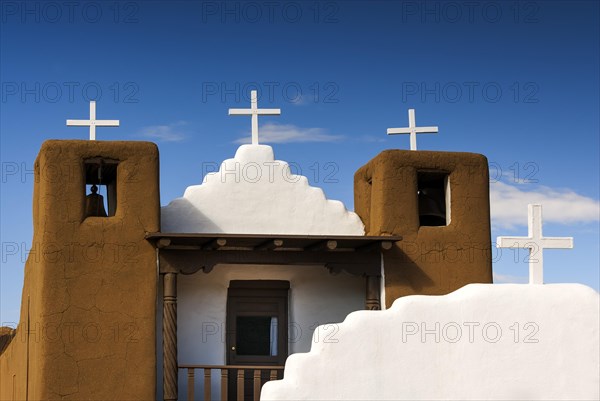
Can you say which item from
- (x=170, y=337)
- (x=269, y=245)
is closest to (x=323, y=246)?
(x=269, y=245)

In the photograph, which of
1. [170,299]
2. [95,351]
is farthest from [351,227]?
[95,351]

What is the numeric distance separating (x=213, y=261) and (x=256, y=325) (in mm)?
2091

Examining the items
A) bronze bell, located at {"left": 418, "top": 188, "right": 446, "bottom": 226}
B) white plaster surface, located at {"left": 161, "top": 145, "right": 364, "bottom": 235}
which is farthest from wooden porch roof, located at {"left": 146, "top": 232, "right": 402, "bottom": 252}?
bronze bell, located at {"left": 418, "top": 188, "right": 446, "bottom": 226}

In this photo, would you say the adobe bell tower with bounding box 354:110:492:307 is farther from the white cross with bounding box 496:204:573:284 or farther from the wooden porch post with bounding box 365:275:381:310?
the white cross with bounding box 496:204:573:284

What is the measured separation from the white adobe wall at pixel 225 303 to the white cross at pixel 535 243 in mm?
3557

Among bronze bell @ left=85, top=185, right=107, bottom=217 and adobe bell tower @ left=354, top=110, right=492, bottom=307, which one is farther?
bronze bell @ left=85, top=185, right=107, bottom=217

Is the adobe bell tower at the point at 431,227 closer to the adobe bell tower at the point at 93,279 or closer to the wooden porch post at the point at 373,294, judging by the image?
the wooden porch post at the point at 373,294

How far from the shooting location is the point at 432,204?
19.3 m

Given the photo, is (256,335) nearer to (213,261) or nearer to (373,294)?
(213,261)

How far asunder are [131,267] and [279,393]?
153 inches

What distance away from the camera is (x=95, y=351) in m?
16.3

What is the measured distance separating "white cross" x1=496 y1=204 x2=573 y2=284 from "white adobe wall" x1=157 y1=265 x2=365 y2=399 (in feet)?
11.7

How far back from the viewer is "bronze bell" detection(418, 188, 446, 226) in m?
19.2

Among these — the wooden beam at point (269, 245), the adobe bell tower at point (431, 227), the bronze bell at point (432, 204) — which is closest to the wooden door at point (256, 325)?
the wooden beam at point (269, 245)
